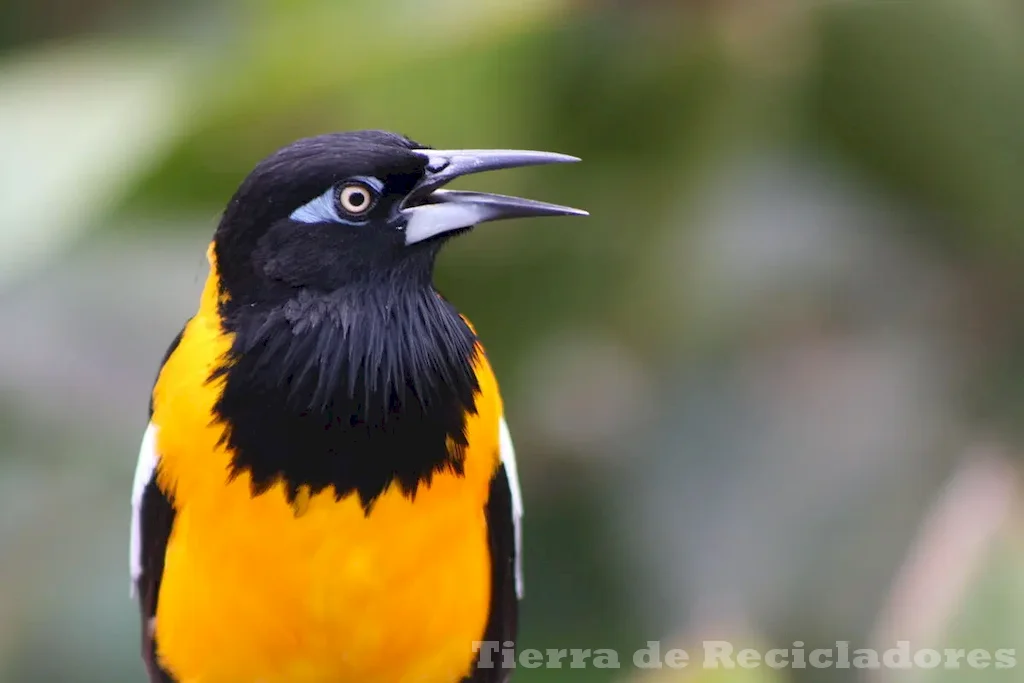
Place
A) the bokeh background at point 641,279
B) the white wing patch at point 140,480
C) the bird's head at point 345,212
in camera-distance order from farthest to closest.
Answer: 1. the bokeh background at point 641,279
2. the white wing patch at point 140,480
3. the bird's head at point 345,212

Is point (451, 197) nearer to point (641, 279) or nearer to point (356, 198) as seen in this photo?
point (356, 198)

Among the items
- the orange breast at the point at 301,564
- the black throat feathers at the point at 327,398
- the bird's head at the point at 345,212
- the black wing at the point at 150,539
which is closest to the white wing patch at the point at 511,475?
the orange breast at the point at 301,564

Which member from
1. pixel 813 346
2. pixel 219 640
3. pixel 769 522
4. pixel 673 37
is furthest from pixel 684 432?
pixel 219 640

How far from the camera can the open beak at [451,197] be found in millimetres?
1539

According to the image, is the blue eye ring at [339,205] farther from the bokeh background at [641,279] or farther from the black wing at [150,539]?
the bokeh background at [641,279]

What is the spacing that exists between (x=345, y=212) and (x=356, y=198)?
22 millimetres

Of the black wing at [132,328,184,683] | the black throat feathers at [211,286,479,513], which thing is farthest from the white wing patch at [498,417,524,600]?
the black wing at [132,328,184,683]

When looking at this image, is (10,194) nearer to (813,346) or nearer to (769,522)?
(769,522)

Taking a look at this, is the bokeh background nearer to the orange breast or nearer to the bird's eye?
the orange breast

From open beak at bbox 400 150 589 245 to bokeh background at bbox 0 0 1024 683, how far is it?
641 millimetres

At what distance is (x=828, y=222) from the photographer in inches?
101

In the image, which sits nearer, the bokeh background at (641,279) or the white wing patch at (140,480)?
the white wing patch at (140,480)

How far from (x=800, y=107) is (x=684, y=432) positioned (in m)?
0.72

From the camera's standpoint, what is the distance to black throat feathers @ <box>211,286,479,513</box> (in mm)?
1551
